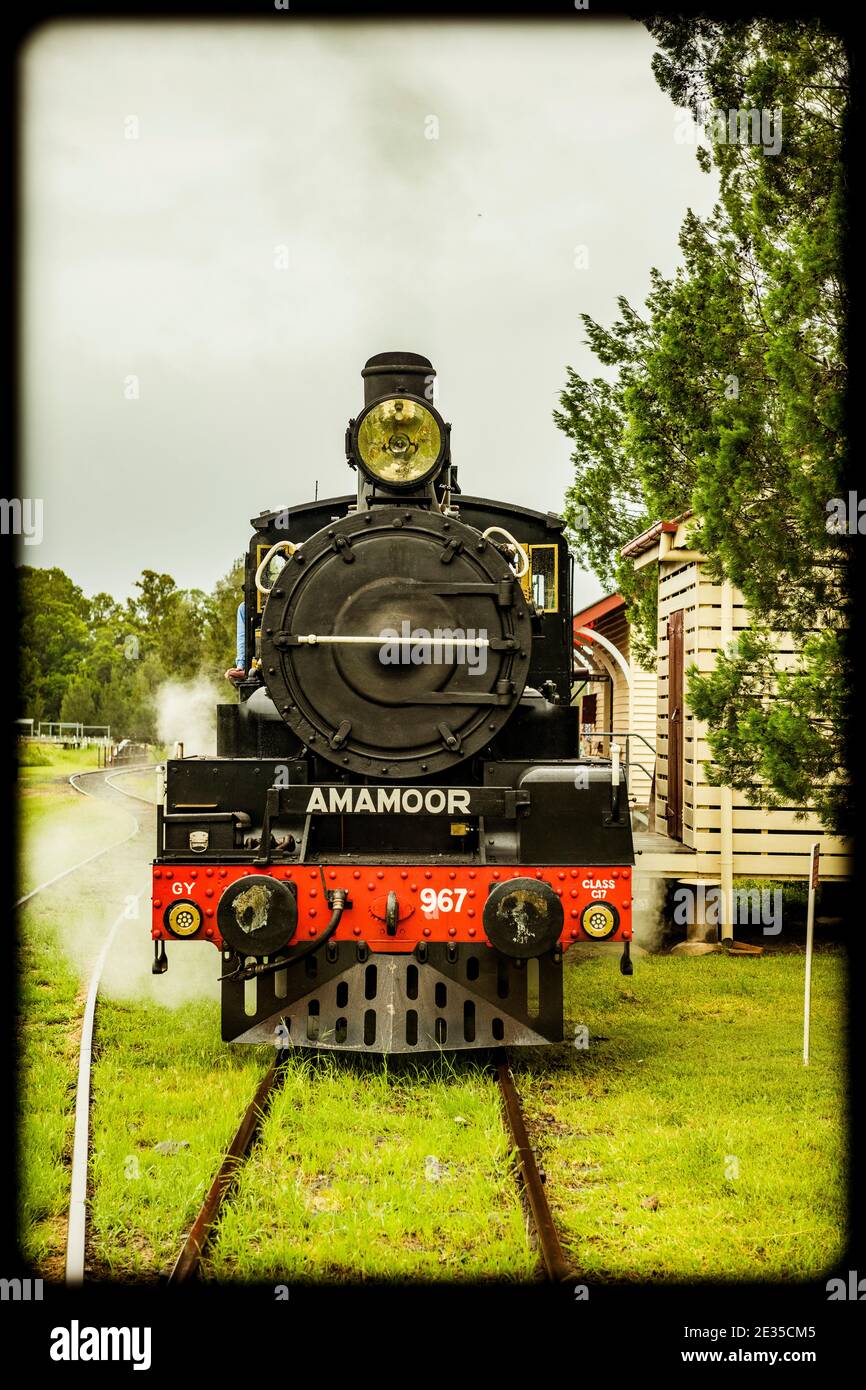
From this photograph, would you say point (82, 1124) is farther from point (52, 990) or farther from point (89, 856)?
point (89, 856)

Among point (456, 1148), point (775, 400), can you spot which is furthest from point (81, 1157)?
point (775, 400)

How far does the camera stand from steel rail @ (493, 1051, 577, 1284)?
11.7 ft

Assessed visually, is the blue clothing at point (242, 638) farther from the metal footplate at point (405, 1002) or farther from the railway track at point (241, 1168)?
the railway track at point (241, 1168)

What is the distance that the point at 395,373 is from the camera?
5.95 meters

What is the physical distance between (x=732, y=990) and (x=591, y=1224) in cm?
421

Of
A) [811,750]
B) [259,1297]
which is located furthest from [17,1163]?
[811,750]

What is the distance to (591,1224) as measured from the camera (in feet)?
13.3

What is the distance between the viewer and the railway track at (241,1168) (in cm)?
355

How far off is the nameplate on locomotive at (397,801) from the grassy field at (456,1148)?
1275mm

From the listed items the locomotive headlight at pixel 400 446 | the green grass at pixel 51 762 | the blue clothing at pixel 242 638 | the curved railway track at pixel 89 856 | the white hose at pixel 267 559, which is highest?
the locomotive headlight at pixel 400 446

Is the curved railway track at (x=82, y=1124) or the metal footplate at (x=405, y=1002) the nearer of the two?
the curved railway track at (x=82, y=1124)

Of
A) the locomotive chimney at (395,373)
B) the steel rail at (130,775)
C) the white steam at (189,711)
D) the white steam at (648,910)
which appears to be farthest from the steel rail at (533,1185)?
the steel rail at (130,775)

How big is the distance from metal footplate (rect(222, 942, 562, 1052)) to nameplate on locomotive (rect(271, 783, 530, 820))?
2.17 feet

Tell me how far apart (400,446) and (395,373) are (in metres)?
0.43
